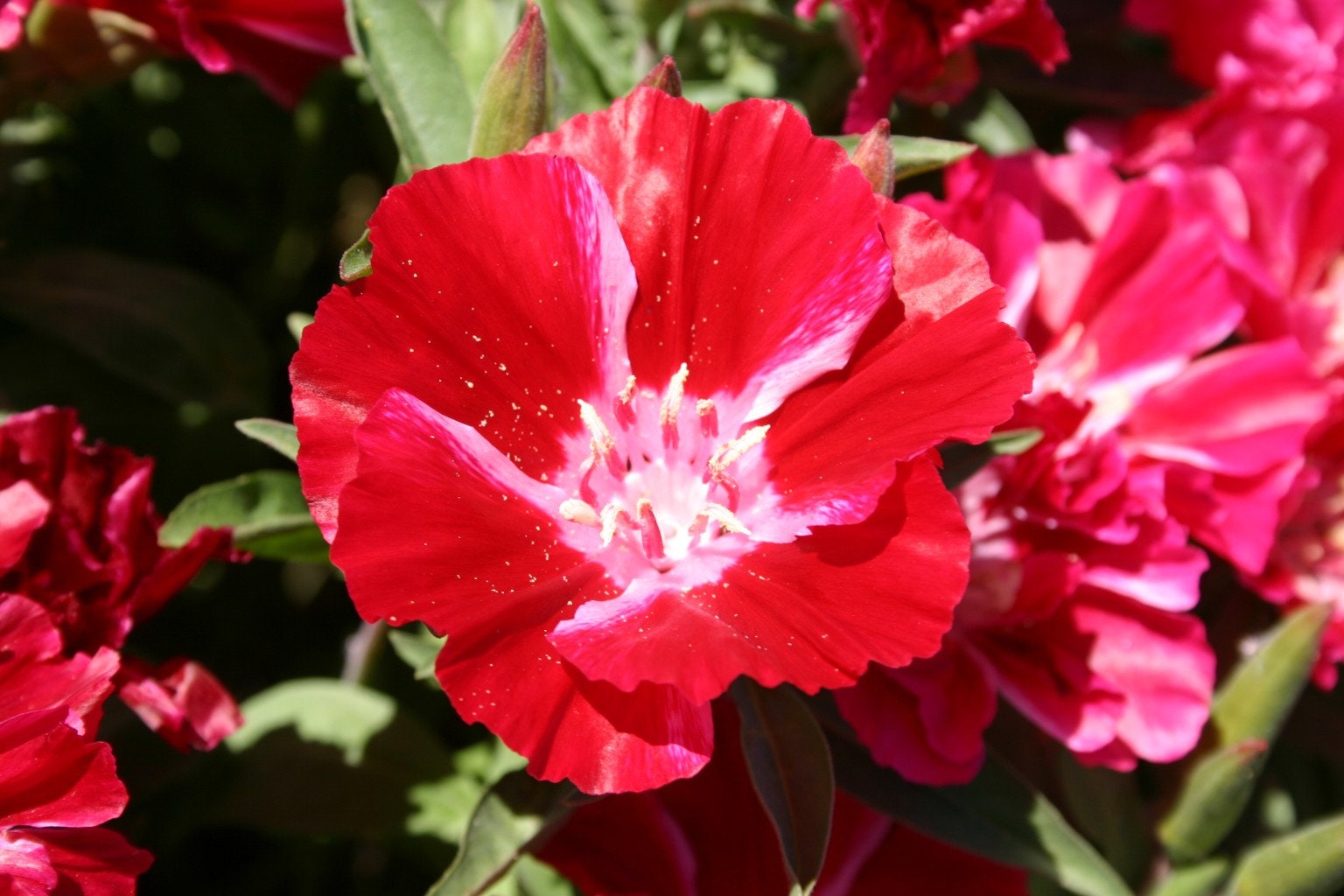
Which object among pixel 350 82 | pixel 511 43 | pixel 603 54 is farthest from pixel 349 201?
pixel 511 43

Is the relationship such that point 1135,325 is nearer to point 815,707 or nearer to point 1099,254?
point 1099,254

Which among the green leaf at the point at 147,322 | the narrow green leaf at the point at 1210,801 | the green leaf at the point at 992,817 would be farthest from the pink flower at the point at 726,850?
the green leaf at the point at 147,322

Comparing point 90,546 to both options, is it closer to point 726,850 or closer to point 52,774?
point 52,774

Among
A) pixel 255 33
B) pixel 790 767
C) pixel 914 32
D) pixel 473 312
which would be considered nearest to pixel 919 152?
pixel 914 32

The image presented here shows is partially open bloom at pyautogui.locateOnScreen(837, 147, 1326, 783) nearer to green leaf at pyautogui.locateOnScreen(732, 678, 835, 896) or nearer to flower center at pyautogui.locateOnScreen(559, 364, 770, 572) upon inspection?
green leaf at pyautogui.locateOnScreen(732, 678, 835, 896)

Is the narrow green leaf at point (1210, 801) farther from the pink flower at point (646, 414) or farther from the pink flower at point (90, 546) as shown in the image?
the pink flower at point (90, 546)
